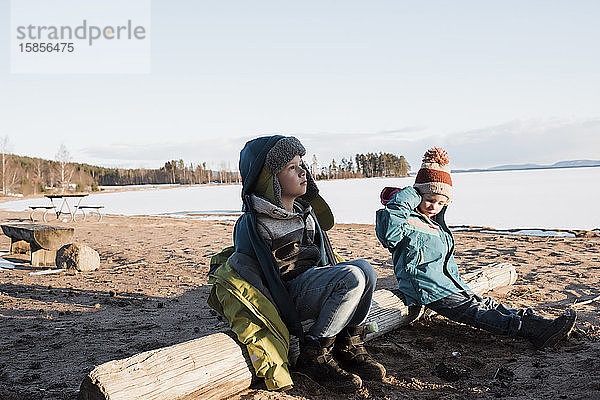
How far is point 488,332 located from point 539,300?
4.44 ft

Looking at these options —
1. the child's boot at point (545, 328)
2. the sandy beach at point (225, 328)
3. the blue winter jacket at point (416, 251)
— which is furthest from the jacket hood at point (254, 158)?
the child's boot at point (545, 328)

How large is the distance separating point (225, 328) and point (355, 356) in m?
1.38

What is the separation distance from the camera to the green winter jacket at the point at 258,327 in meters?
2.90

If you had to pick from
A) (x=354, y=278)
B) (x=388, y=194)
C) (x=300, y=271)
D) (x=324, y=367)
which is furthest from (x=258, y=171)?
(x=388, y=194)

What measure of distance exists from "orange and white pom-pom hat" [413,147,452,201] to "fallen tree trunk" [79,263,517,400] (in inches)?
63.7

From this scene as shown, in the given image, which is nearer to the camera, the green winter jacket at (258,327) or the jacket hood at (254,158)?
the green winter jacket at (258,327)

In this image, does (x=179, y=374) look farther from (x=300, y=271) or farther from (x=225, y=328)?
(x=225, y=328)

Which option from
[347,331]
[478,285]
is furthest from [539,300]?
[347,331]

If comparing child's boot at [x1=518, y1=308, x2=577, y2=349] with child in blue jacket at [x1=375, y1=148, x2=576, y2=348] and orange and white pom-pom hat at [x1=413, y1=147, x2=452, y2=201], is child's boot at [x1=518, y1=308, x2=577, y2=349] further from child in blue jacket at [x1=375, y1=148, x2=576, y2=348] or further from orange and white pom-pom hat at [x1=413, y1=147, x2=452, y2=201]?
orange and white pom-pom hat at [x1=413, y1=147, x2=452, y2=201]

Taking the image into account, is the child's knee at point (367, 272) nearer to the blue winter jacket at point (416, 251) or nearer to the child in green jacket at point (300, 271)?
the child in green jacket at point (300, 271)

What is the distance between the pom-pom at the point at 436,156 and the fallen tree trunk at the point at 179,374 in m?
1.78

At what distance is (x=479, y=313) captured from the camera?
3.89 m

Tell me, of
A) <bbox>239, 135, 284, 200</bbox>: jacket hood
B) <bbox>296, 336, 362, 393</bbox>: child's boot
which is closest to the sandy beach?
<bbox>296, 336, 362, 393</bbox>: child's boot

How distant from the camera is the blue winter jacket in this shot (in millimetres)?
3752
